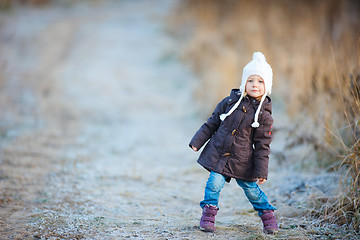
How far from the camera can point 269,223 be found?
2871mm

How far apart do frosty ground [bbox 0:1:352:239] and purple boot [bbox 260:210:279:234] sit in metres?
0.07

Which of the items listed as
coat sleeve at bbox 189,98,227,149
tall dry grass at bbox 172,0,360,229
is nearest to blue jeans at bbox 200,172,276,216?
coat sleeve at bbox 189,98,227,149

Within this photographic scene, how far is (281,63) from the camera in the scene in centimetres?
746

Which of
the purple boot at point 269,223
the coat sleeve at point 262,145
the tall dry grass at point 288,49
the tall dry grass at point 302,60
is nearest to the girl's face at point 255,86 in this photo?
the coat sleeve at point 262,145

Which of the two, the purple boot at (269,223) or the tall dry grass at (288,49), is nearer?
the purple boot at (269,223)

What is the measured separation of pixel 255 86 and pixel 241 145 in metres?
0.45

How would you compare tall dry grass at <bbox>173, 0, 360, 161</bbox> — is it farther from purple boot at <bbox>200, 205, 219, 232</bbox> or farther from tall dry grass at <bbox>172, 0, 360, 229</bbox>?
purple boot at <bbox>200, 205, 219, 232</bbox>

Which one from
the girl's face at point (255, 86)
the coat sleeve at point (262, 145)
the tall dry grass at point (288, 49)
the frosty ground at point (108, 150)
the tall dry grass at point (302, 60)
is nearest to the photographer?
the coat sleeve at point (262, 145)

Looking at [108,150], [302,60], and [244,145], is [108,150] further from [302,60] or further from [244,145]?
[302,60]

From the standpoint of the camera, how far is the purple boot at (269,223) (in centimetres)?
286

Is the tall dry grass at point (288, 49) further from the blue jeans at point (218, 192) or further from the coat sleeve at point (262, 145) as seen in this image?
the blue jeans at point (218, 192)

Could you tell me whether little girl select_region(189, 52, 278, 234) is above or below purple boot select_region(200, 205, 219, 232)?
above

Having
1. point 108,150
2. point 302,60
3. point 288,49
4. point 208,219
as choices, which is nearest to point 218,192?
point 208,219

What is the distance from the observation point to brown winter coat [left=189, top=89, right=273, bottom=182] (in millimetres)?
2803
